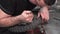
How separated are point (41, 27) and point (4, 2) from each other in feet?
1.00

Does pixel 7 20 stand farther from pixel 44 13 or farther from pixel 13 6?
pixel 44 13

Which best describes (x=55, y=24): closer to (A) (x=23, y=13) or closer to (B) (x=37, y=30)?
(B) (x=37, y=30)

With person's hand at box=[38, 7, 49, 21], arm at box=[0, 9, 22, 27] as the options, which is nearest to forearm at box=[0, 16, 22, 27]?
arm at box=[0, 9, 22, 27]

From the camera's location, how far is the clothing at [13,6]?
124 cm

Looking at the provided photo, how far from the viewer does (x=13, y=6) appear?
49.9 inches

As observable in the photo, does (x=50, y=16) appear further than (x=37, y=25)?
Yes

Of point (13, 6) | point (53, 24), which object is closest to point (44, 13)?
point (53, 24)

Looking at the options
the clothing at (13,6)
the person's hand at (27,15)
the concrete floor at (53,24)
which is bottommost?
the concrete floor at (53,24)

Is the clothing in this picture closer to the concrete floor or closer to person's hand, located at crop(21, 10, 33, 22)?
person's hand, located at crop(21, 10, 33, 22)

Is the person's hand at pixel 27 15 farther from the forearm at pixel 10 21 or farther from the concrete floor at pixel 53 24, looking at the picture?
the concrete floor at pixel 53 24

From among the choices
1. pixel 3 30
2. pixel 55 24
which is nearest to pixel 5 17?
pixel 3 30

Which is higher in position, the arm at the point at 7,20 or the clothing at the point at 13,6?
the clothing at the point at 13,6

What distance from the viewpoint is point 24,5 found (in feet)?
4.30

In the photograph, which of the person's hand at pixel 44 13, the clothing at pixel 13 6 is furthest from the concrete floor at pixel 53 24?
the clothing at pixel 13 6
